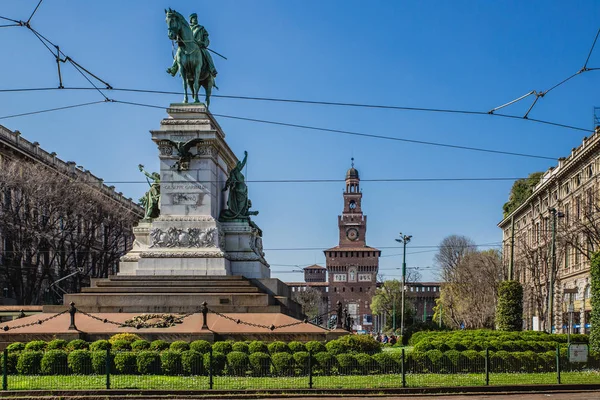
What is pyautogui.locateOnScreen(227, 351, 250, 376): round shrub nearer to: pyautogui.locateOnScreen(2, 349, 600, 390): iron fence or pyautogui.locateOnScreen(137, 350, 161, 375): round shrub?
pyautogui.locateOnScreen(2, 349, 600, 390): iron fence

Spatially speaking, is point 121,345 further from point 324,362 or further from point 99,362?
point 324,362

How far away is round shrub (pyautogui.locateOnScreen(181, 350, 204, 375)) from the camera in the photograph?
2239cm

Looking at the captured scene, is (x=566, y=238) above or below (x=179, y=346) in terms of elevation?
above

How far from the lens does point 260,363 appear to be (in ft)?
75.2

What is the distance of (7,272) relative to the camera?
61812 millimetres

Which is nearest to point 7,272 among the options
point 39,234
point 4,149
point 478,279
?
point 39,234

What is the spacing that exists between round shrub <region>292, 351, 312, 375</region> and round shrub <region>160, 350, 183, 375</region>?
330cm

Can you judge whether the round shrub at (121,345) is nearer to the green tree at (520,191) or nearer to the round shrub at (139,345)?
the round shrub at (139,345)

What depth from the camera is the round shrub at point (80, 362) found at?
2225cm

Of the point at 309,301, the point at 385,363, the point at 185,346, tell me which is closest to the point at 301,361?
the point at 385,363

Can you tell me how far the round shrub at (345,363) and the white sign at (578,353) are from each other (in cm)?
641

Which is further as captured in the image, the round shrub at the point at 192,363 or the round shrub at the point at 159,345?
the round shrub at the point at 159,345

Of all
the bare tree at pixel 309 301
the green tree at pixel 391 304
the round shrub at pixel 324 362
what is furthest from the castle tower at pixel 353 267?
the round shrub at pixel 324 362

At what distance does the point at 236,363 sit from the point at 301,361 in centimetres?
188
